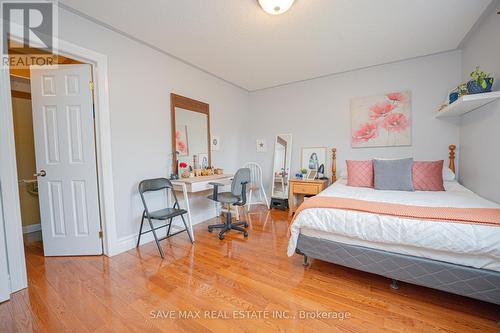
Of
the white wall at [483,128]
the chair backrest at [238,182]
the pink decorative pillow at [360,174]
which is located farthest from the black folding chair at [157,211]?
the white wall at [483,128]

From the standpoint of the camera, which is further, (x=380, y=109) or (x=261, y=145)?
(x=261, y=145)

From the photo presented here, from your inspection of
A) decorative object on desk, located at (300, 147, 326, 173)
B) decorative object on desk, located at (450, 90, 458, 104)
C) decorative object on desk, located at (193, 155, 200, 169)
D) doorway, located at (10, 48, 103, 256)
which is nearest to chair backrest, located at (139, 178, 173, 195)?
doorway, located at (10, 48, 103, 256)

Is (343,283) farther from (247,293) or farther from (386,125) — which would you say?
(386,125)

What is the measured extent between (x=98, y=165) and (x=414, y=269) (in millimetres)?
3029

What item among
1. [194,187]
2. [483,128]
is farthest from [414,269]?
[194,187]

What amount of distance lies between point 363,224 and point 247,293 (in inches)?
42.3

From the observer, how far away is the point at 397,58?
2.98 m

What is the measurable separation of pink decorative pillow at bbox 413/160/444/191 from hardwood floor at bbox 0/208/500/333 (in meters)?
1.38

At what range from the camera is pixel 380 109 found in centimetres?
321

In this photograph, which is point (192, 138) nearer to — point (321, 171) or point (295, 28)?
point (295, 28)

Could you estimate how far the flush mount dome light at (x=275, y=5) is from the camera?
177cm

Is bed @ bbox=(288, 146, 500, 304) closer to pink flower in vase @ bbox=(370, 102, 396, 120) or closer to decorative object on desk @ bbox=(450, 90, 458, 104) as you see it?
decorative object on desk @ bbox=(450, 90, 458, 104)

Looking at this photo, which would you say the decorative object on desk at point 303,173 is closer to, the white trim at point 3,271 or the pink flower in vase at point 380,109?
the pink flower in vase at point 380,109

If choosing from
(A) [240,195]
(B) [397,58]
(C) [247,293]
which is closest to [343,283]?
(C) [247,293]
